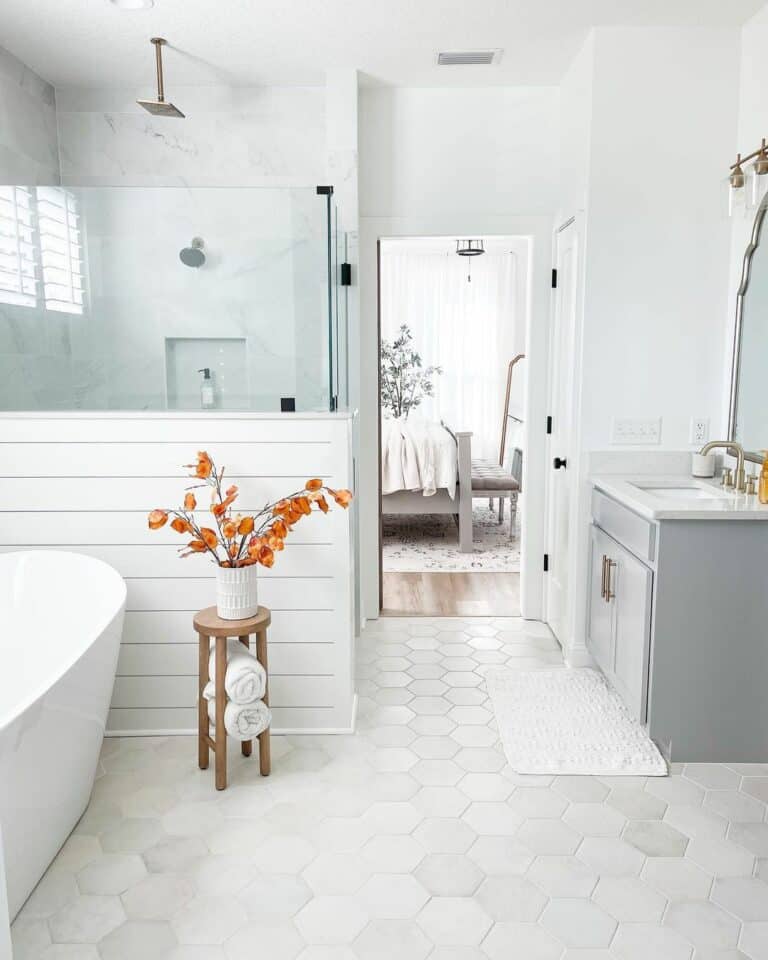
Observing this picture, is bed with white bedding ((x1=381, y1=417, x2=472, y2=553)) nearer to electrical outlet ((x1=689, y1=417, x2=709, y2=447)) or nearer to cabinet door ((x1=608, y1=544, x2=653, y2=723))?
electrical outlet ((x1=689, y1=417, x2=709, y2=447))

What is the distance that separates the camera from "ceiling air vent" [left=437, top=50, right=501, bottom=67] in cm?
→ 349

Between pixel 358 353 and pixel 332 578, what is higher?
pixel 358 353

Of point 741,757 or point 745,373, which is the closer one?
point 741,757

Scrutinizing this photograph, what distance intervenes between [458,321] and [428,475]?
326 cm

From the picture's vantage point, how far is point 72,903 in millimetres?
2062

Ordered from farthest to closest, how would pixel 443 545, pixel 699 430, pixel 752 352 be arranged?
pixel 443 545
pixel 699 430
pixel 752 352

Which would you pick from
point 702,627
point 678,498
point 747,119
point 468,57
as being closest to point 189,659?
point 702,627

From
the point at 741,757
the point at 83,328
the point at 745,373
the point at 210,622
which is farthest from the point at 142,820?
the point at 745,373

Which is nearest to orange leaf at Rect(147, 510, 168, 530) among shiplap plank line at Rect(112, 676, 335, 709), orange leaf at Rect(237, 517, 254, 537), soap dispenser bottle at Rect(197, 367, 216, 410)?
orange leaf at Rect(237, 517, 254, 537)

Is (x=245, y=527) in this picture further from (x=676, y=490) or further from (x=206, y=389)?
(x=676, y=490)

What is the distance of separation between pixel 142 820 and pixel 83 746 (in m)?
0.36

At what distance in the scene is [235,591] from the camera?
2629mm

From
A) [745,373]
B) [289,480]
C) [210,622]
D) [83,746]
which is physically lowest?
[83,746]

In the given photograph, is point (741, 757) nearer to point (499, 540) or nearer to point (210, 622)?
point (210, 622)
